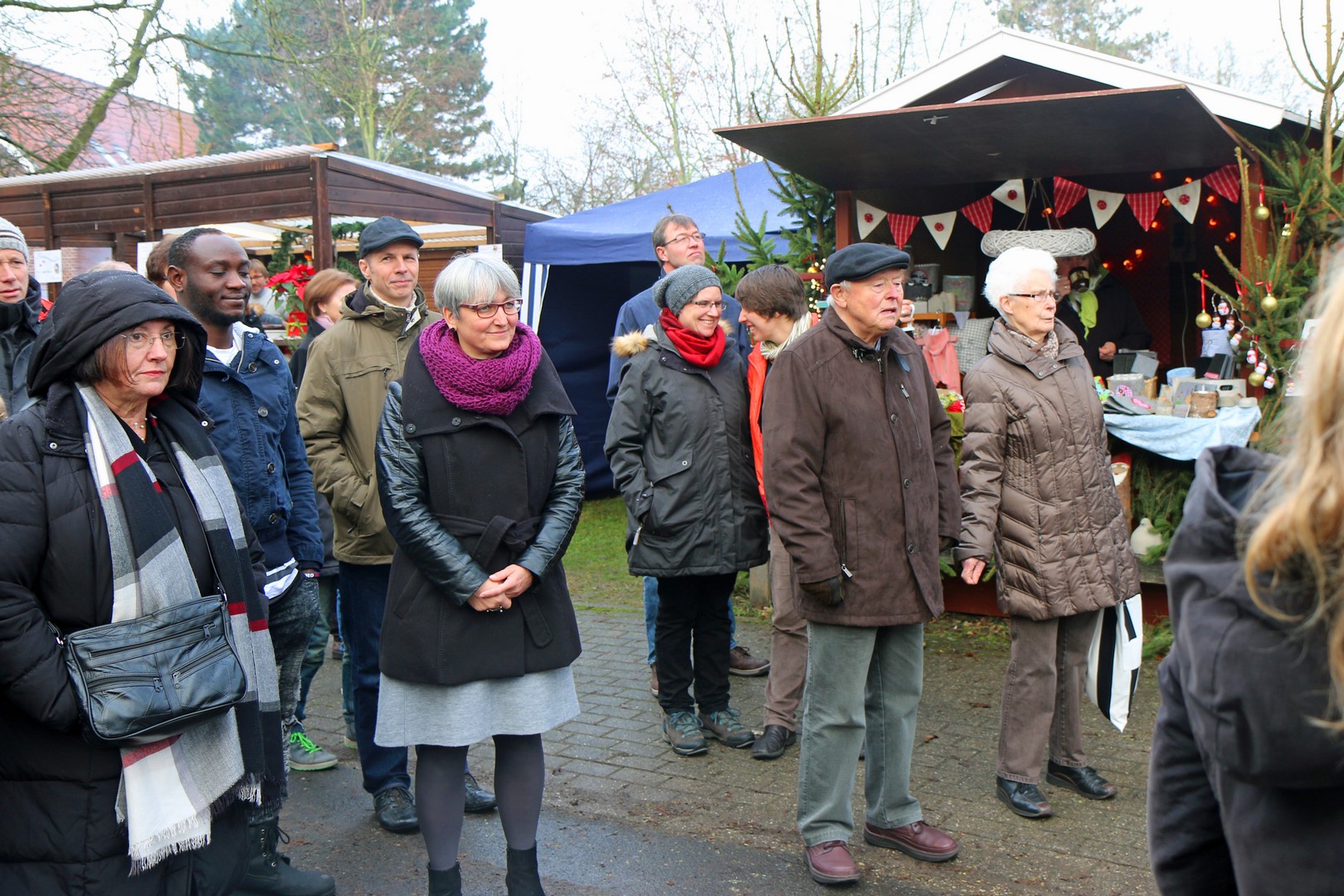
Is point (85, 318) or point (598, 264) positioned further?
point (598, 264)

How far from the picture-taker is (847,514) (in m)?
3.71

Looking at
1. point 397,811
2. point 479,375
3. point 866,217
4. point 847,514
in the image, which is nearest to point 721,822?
point 397,811

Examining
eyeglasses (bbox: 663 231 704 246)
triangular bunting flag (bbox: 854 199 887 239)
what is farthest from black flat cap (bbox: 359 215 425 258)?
triangular bunting flag (bbox: 854 199 887 239)

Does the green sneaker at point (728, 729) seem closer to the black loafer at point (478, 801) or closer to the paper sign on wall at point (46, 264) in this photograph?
the black loafer at point (478, 801)

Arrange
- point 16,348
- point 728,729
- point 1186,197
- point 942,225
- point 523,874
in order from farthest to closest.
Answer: point 942,225 → point 1186,197 → point 728,729 → point 16,348 → point 523,874

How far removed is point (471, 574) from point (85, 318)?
1193 millimetres

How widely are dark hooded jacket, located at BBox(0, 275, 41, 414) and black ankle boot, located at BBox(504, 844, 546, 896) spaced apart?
2.36 metres

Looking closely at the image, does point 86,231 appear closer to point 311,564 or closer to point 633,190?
point 311,564

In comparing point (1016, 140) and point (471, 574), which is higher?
point (1016, 140)

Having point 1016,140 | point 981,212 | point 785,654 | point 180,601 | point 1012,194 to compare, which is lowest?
point 785,654

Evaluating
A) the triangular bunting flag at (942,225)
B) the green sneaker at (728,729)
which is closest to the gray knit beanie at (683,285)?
the green sneaker at (728,729)

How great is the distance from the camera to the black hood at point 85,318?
2.69 m

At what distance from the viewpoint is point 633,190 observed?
94.6ft

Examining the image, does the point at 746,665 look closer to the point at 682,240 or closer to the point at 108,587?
the point at 682,240
